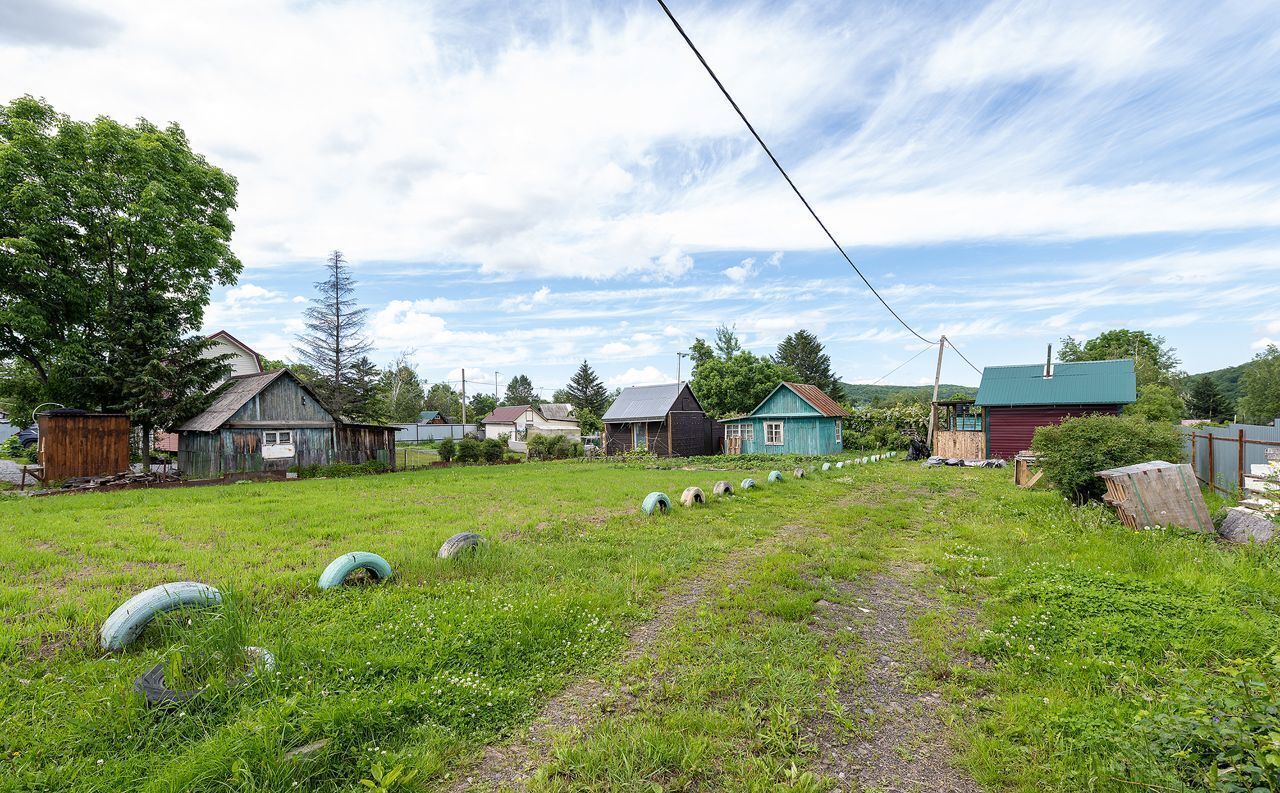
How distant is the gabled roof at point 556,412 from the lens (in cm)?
6360

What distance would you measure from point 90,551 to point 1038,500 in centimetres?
1641

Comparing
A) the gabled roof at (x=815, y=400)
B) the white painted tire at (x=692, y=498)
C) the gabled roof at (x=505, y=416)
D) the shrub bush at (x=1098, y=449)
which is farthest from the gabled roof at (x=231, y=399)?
the gabled roof at (x=505, y=416)

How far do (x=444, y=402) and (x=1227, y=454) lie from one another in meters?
73.4

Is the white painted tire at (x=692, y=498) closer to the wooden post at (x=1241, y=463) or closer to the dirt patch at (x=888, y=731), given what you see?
the dirt patch at (x=888, y=731)

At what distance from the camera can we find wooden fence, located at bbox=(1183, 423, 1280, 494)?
9984mm

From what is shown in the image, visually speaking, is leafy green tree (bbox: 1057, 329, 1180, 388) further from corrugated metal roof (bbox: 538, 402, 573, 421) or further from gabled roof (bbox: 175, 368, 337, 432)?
gabled roof (bbox: 175, 368, 337, 432)

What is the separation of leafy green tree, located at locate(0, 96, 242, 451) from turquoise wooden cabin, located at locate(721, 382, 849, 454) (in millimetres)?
25841

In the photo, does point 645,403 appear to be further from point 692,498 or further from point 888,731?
point 888,731

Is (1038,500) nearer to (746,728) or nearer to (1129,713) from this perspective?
(1129,713)

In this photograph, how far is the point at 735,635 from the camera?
4590mm

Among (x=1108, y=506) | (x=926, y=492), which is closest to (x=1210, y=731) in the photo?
(x=1108, y=506)

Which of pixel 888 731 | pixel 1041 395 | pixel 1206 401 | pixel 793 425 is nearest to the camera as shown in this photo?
pixel 888 731

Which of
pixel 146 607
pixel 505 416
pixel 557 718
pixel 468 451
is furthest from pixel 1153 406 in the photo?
pixel 505 416

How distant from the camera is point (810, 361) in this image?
2303 inches
